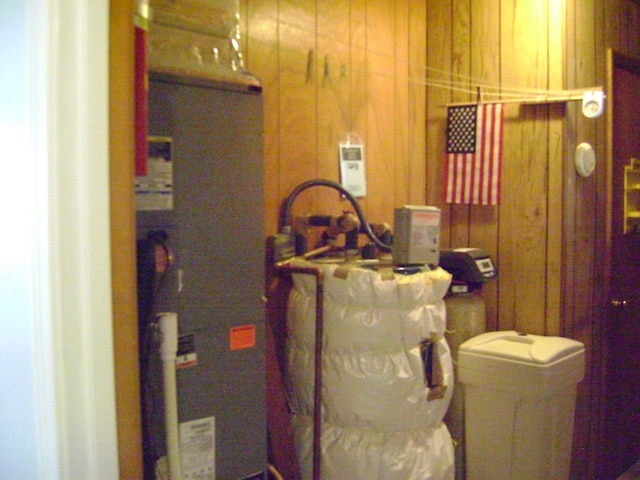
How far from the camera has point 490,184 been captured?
258cm

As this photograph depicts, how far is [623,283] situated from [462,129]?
125 cm

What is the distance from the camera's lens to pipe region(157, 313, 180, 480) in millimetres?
1249

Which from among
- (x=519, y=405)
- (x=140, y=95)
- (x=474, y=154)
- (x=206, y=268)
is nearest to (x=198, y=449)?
(x=206, y=268)

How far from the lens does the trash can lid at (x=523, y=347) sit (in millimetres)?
2158

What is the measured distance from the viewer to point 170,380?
4.12 ft

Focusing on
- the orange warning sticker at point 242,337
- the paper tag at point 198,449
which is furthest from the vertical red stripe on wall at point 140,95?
the paper tag at point 198,449

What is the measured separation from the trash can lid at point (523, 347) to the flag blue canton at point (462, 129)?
0.85m

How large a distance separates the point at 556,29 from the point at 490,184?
703 mm

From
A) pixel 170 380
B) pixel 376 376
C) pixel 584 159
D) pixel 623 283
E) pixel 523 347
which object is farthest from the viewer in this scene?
pixel 623 283

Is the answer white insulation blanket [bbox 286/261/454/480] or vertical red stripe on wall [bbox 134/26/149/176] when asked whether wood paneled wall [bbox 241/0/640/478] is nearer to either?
white insulation blanket [bbox 286/261/454/480]

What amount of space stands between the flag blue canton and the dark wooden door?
785 mm

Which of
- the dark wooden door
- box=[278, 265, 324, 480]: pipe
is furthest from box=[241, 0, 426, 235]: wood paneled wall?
the dark wooden door

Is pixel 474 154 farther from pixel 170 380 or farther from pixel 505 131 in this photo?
pixel 170 380

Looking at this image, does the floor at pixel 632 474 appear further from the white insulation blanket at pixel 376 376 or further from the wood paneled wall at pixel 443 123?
the white insulation blanket at pixel 376 376
